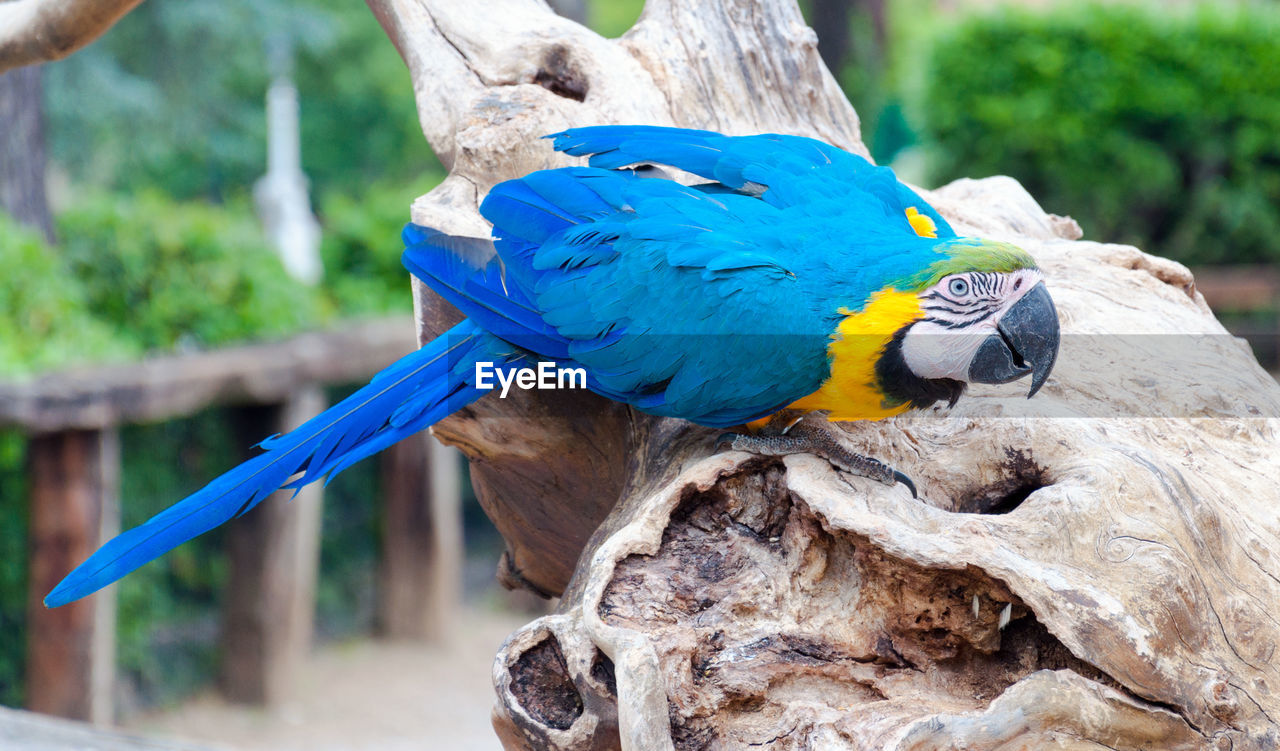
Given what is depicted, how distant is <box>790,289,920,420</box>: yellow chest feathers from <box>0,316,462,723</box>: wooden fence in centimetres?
304

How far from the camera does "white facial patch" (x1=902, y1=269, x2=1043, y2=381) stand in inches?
61.1

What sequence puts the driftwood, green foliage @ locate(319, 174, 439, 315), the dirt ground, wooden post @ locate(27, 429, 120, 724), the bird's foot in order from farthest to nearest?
green foliage @ locate(319, 174, 439, 315), the dirt ground, wooden post @ locate(27, 429, 120, 724), the bird's foot, the driftwood

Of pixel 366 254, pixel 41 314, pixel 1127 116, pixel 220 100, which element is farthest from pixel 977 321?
pixel 220 100

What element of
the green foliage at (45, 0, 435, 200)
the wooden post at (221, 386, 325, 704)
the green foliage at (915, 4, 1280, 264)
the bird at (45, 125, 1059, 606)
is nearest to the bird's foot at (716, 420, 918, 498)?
the bird at (45, 125, 1059, 606)

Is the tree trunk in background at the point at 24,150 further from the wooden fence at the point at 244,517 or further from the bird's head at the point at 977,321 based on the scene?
the bird's head at the point at 977,321

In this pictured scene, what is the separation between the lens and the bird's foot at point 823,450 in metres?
1.67

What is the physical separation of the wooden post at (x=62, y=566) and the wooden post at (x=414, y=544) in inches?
75.0

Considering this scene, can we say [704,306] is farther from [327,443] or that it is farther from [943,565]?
[327,443]

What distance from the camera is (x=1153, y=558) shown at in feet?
4.99

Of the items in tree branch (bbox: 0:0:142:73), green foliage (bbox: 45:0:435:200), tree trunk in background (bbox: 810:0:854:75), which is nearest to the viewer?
tree branch (bbox: 0:0:142:73)

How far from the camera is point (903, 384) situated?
1616 mm

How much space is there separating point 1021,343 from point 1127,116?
6.29 meters

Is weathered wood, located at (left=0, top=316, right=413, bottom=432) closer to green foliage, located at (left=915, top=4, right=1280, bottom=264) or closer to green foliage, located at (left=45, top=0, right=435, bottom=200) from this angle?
green foliage, located at (left=915, top=4, right=1280, bottom=264)

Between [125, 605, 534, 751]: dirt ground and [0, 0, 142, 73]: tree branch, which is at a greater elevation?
[0, 0, 142, 73]: tree branch
